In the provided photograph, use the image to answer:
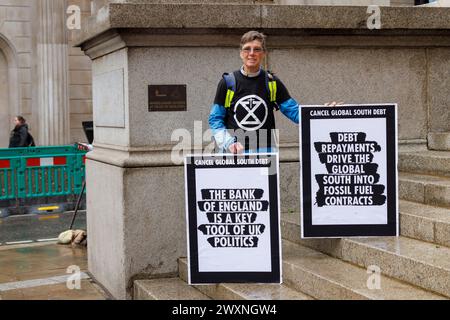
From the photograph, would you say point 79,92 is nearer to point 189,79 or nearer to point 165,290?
point 189,79

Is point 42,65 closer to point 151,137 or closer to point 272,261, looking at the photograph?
point 151,137

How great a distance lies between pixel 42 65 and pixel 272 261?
19.3 metres

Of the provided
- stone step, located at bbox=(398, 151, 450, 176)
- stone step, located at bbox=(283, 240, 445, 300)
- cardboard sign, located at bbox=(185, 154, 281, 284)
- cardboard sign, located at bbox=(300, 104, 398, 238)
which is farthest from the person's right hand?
stone step, located at bbox=(398, 151, 450, 176)

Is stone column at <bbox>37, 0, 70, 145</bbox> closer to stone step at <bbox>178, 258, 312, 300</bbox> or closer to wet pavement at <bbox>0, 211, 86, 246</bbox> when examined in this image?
wet pavement at <bbox>0, 211, 86, 246</bbox>

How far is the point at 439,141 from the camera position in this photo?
8.30 m

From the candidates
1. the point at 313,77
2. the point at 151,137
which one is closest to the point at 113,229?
the point at 151,137

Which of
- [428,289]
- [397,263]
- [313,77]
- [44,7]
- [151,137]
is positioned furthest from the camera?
[44,7]

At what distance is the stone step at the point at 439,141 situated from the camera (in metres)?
8.21

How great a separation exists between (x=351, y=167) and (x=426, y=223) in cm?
73

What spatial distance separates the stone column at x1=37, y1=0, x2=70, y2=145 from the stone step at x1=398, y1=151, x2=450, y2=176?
1729 cm

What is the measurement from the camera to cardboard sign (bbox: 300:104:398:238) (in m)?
6.39

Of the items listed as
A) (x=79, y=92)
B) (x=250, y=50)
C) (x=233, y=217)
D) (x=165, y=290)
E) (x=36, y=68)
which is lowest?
(x=165, y=290)

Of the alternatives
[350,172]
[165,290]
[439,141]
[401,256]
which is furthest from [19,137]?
[401,256]

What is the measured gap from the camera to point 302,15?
7621 millimetres
